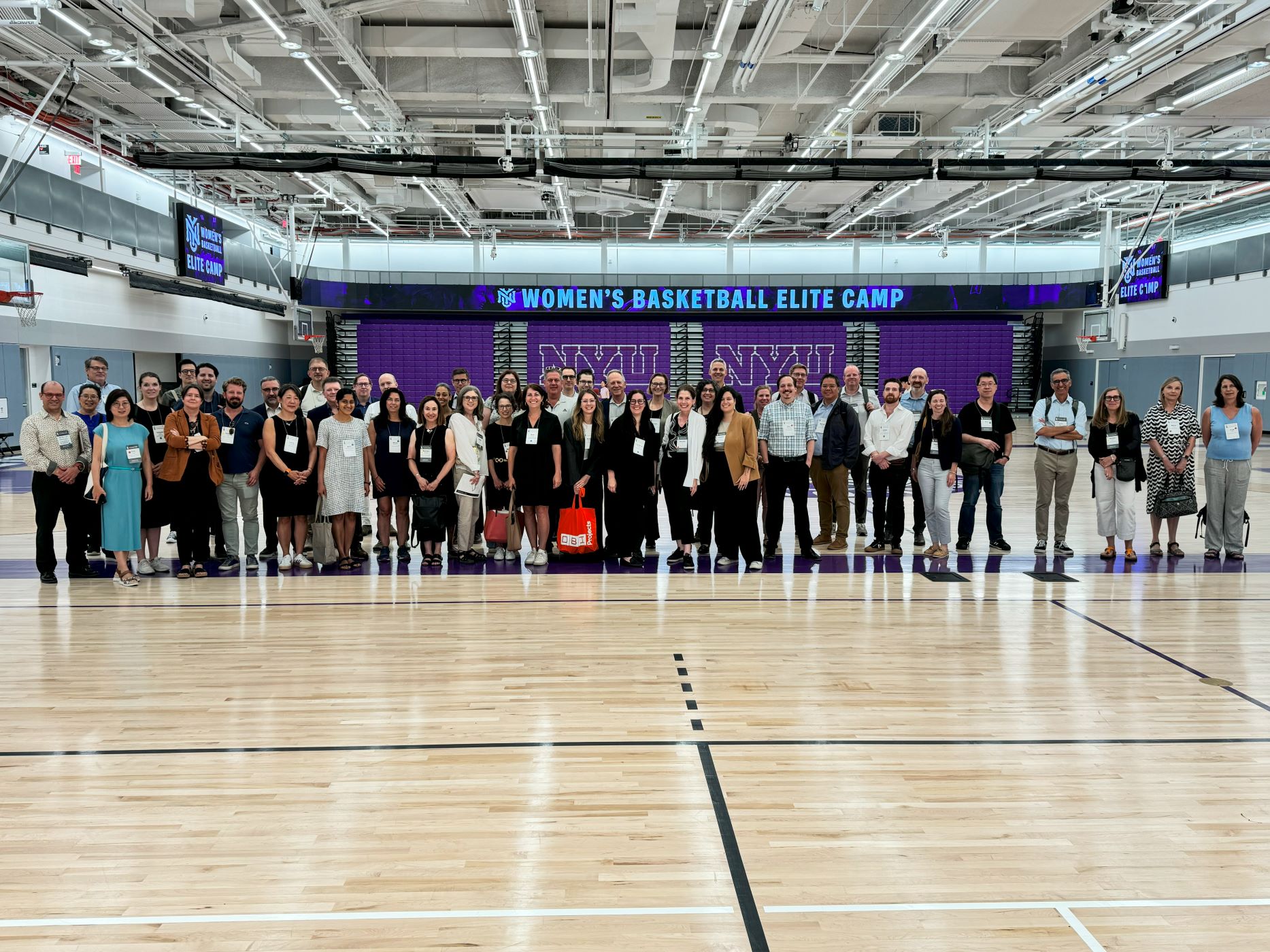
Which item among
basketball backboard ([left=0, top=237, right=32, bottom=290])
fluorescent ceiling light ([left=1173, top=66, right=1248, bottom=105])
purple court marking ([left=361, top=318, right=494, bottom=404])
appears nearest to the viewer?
fluorescent ceiling light ([left=1173, top=66, right=1248, bottom=105])

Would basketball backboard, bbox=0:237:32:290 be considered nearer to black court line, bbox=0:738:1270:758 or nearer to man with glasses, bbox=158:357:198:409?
man with glasses, bbox=158:357:198:409

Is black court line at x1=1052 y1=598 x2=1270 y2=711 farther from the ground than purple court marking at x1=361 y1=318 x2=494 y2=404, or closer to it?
closer to it

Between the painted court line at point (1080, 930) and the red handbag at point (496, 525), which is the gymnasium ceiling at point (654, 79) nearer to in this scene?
the red handbag at point (496, 525)

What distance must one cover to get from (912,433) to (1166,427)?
1.87 m

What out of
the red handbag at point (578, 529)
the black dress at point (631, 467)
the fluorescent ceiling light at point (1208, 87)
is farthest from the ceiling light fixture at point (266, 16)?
the fluorescent ceiling light at point (1208, 87)

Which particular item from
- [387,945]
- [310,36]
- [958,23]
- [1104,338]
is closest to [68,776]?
[387,945]

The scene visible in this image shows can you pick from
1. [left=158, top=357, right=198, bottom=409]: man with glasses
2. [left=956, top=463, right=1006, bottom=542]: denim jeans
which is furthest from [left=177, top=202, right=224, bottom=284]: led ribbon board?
[left=956, top=463, right=1006, bottom=542]: denim jeans

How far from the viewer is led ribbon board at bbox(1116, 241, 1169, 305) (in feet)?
67.1

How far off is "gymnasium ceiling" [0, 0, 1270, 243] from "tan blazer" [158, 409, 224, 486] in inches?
180

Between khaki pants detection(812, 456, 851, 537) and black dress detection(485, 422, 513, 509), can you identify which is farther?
khaki pants detection(812, 456, 851, 537)

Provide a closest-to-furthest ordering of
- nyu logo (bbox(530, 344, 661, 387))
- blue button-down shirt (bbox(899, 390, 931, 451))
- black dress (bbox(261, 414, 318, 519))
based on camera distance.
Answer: black dress (bbox(261, 414, 318, 519)) → blue button-down shirt (bbox(899, 390, 931, 451)) → nyu logo (bbox(530, 344, 661, 387))

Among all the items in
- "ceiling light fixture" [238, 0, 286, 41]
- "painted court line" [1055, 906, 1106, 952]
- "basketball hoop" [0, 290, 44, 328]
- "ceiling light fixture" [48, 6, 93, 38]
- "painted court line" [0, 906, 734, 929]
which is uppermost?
"ceiling light fixture" [238, 0, 286, 41]

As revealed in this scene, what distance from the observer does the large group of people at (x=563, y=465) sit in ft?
20.7

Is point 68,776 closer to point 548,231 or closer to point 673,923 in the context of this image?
point 673,923
